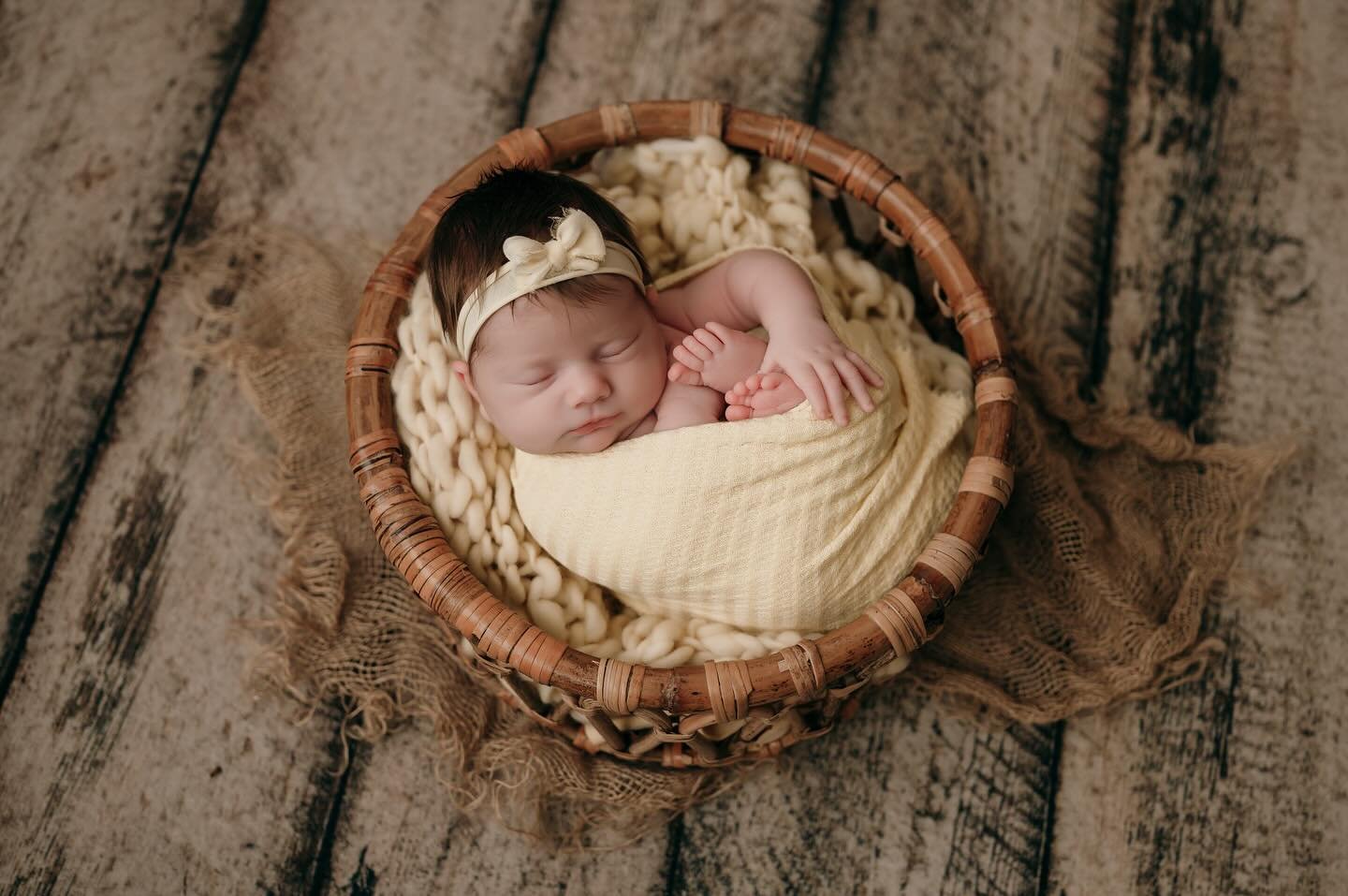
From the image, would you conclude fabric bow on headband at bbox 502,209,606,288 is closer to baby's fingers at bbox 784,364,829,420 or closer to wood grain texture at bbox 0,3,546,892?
baby's fingers at bbox 784,364,829,420

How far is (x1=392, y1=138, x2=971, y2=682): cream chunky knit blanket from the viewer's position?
113 cm

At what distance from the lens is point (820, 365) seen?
1.13 m

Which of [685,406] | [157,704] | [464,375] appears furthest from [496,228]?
[157,704]

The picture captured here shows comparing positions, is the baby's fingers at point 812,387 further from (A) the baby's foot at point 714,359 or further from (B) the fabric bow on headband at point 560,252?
(B) the fabric bow on headband at point 560,252

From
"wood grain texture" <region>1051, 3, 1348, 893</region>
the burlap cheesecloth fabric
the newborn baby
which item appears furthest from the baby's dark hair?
"wood grain texture" <region>1051, 3, 1348, 893</region>

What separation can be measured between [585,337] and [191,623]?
28.3 inches

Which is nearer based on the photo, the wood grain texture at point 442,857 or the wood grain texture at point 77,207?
the wood grain texture at point 442,857

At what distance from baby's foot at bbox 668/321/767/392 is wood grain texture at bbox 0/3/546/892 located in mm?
660

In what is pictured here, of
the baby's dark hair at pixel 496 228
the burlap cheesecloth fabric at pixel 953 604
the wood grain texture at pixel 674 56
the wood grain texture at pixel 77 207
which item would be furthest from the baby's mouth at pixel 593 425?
the wood grain texture at pixel 77 207

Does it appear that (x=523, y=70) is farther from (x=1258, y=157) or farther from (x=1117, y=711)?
(x=1117, y=711)

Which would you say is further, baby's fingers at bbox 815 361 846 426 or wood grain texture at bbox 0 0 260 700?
wood grain texture at bbox 0 0 260 700

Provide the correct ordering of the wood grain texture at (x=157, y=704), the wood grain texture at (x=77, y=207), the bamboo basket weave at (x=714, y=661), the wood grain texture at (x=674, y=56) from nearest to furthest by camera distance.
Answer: the bamboo basket weave at (x=714, y=661)
the wood grain texture at (x=157, y=704)
the wood grain texture at (x=77, y=207)
the wood grain texture at (x=674, y=56)

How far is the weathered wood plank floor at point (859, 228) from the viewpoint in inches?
50.8

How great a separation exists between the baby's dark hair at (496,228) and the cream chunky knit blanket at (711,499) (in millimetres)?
109
